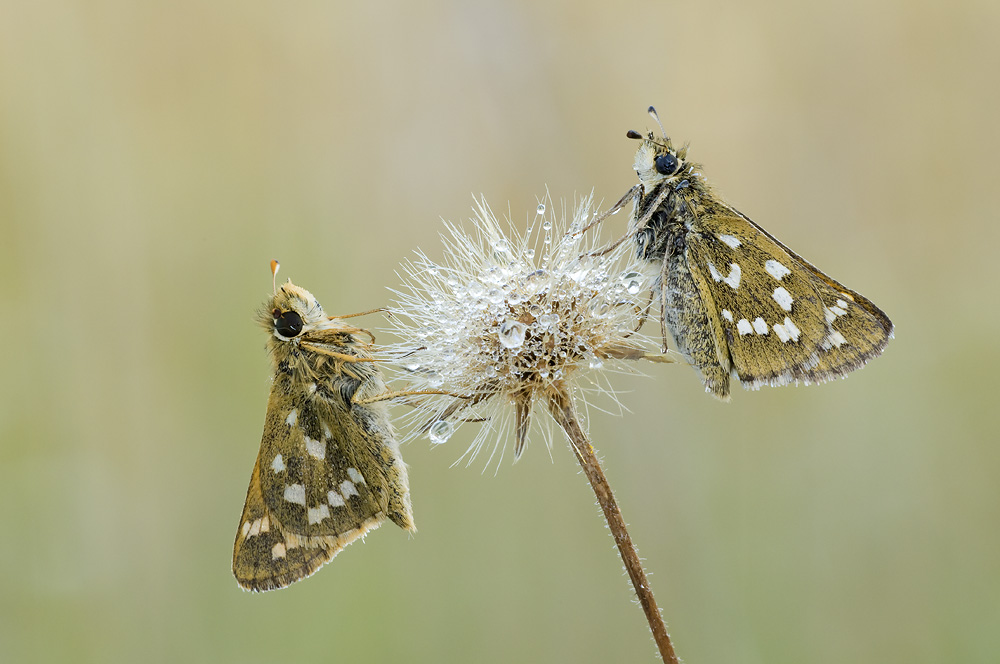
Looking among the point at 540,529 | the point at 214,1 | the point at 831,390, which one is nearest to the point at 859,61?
the point at 831,390

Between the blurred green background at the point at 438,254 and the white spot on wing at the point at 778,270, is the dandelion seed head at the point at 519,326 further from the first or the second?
the blurred green background at the point at 438,254

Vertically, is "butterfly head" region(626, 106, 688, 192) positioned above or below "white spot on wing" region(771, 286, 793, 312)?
above

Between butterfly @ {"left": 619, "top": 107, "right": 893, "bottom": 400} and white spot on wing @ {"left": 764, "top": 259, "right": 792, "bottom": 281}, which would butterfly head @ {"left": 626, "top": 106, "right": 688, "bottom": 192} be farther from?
white spot on wing @ {"left": 764, "top": 259, "right": 792, "bottom": 281}

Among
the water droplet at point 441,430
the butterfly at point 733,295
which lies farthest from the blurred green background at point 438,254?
the water droplet at point 441,430

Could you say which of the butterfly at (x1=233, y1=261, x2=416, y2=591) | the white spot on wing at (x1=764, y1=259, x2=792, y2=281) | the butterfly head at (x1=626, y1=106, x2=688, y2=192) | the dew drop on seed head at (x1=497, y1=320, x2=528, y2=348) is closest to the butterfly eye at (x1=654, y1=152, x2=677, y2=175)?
the butterfly head at (x1=626, y1=106, x2=688, y2=192)

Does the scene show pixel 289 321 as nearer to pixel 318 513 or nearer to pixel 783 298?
pixel 318 513

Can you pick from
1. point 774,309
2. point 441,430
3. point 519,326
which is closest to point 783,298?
point 774,309
